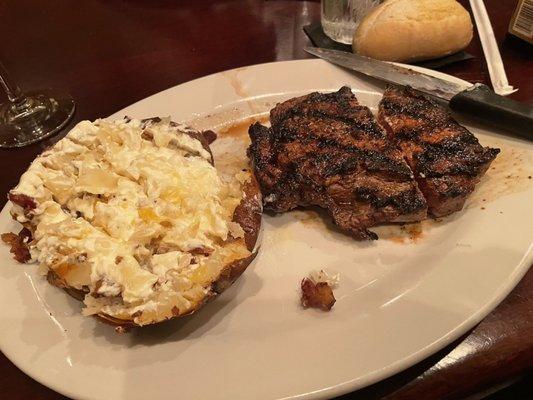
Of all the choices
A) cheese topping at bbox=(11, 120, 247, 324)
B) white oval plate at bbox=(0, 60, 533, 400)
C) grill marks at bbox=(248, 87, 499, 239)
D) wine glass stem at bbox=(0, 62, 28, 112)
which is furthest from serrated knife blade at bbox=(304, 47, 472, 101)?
wine glass stem at bbox=(0, 62, 28, 112)

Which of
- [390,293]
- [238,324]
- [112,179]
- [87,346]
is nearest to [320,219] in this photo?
[390,293]

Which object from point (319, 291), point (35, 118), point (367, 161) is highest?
point (367, 161)

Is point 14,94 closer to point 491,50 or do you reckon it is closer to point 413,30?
point 413,30

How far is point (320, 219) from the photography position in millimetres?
1783

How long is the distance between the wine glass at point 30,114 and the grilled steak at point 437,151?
1.63 m

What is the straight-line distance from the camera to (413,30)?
2211 mm

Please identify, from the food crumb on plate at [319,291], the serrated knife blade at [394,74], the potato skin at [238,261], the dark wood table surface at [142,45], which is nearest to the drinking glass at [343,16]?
the dark wood table surface at [142,45]

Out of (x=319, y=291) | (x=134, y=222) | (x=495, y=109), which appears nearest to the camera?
(x=134, y=222)

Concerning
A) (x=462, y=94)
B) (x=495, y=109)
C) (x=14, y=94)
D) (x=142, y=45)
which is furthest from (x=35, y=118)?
(x=495, y=109)

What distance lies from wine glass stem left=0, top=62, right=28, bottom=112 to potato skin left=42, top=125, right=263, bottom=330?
125 cm

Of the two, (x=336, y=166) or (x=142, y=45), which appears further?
(x=142, y=45)

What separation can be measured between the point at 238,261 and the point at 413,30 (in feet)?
4.85

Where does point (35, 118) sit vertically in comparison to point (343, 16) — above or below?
below

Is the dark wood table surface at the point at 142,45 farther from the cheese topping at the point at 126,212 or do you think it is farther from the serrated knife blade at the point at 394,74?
the cheese topping at the point at 126,212
